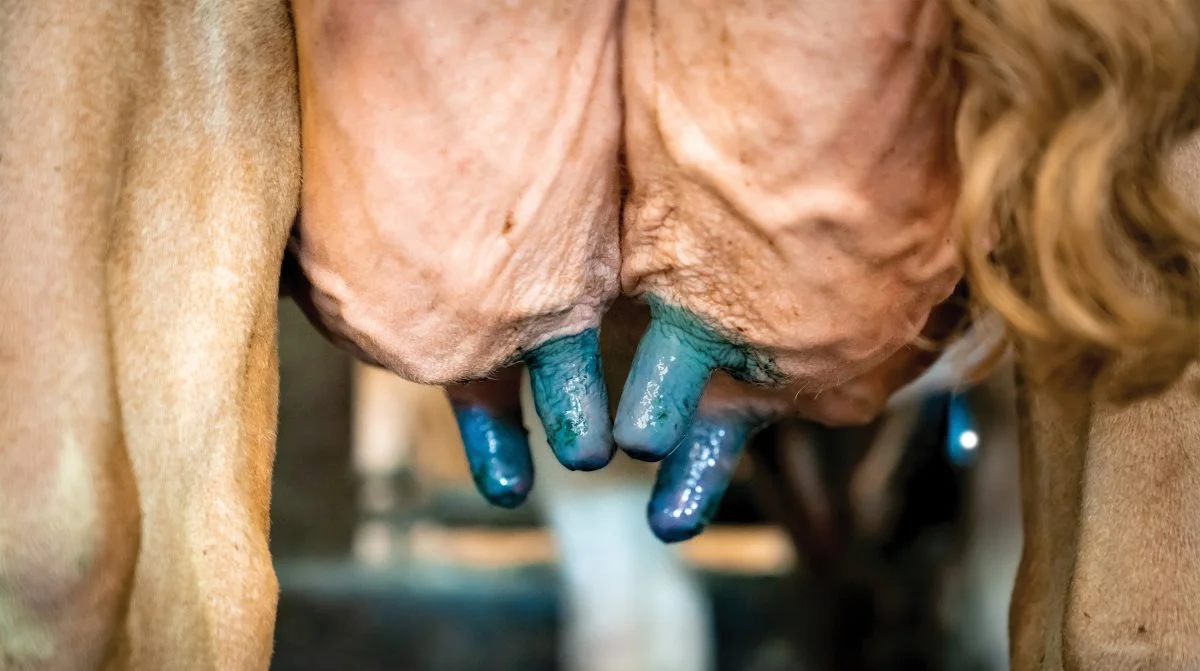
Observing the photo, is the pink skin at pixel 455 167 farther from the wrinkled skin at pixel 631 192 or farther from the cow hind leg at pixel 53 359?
the cow hind leg at pixel 53 359

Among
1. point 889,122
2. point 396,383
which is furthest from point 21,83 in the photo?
point 396,383

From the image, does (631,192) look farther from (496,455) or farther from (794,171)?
(496,455)

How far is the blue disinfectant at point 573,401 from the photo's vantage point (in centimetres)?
63

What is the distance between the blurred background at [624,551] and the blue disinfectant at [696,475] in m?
0.33

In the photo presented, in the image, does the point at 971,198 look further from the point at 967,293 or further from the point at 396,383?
the point at 396,383

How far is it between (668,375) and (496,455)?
0.53ft

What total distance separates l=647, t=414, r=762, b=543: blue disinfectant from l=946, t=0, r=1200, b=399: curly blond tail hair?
210 millimetres

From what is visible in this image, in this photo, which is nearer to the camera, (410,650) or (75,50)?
(75,50)

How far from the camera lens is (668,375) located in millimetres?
618

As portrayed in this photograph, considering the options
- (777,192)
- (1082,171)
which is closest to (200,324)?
(777,192)

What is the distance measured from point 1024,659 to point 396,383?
1017 millimetres

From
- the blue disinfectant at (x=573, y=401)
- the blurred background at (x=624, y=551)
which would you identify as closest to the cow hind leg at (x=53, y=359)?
the blue disinfectant at (x=573, y=401)

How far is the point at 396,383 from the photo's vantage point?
1.55m

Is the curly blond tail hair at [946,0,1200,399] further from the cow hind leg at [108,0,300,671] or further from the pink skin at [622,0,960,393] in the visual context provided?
the cow hind leg at [108,0,300,671]
